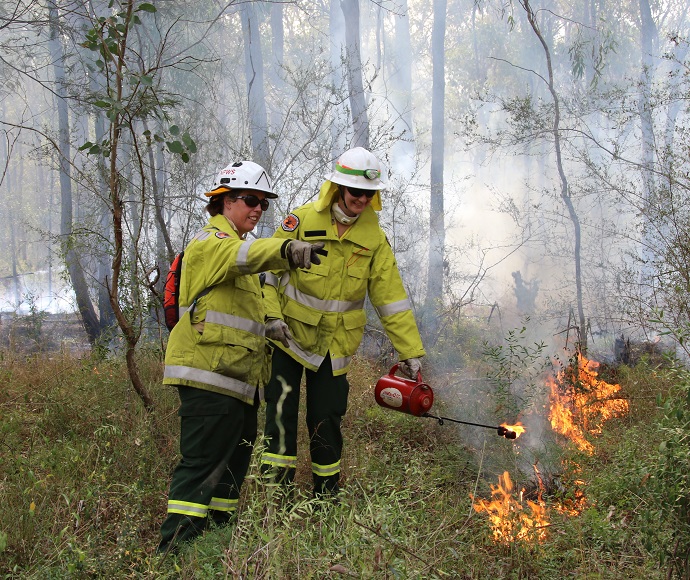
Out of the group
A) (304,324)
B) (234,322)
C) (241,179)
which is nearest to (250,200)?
(241,179)

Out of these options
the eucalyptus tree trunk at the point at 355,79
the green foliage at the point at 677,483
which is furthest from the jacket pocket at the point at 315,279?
the eucalyptus tree trunk at the point at 355,79

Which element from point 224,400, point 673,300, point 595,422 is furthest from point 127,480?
point 673,300

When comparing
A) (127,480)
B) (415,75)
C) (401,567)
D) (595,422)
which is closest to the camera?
(401,567)

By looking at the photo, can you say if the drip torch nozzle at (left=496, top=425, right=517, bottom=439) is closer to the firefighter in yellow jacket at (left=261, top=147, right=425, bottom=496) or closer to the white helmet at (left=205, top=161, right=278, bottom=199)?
the firefighter in yellow jacket at (left=261, top=147, right=425, bottom=496)

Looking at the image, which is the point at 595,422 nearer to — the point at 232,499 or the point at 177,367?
the point at 232,499

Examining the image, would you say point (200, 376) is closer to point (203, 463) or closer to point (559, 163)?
point (203, 463)

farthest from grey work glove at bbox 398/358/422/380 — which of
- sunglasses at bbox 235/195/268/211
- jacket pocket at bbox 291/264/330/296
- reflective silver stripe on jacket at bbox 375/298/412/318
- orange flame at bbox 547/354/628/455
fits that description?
orange flame at bbox 547/354/628/455

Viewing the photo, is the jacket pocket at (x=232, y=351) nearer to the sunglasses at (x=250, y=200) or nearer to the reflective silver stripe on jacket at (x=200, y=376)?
the reflective silver stripe on jacket at (x=200, y=376)

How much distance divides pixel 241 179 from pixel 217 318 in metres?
0.72

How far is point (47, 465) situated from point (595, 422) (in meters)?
4.40

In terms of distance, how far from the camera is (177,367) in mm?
3135

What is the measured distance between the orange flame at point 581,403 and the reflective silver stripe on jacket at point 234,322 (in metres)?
3.08

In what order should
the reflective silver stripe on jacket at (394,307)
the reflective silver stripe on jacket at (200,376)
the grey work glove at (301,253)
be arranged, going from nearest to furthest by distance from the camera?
the grey work glove at (301,253) < the reflective silver stripe on jacket at (200,376) < the reflective silver stripe on jacket at (394,307)

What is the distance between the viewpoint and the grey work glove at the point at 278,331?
11.6 feet
